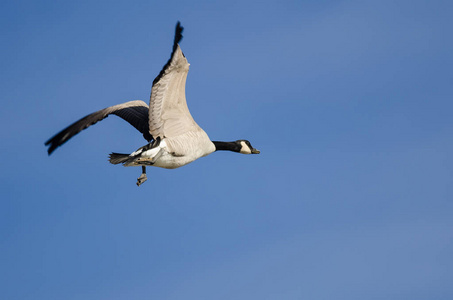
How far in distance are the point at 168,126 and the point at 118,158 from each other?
152cm

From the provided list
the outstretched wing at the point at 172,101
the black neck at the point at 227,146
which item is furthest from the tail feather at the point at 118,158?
the black neck at the point at 227,146

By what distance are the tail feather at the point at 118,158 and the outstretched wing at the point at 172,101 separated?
909 mm

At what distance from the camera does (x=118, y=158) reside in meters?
16.6

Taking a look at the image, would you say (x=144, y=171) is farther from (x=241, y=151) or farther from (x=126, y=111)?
(x=241, y=151)

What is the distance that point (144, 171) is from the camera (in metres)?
17.6

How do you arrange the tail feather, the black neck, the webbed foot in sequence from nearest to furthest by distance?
the tail feather < the webbed foot < the black neck

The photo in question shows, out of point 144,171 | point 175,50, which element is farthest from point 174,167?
point 175,50

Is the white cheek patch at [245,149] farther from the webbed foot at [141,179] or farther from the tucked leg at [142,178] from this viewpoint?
the webbed foot at [141,179]

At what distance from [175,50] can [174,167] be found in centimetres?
317

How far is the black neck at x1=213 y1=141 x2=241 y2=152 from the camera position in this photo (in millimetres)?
20234

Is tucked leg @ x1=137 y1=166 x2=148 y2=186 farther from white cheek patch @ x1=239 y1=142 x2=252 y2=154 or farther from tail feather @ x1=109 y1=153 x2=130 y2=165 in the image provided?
white cheek patch @ x1=239 y1=142 x2=252 y2=154

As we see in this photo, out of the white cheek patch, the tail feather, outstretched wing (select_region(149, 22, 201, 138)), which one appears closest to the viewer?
outstretched wing (select_region(149, 22, 201, 138))

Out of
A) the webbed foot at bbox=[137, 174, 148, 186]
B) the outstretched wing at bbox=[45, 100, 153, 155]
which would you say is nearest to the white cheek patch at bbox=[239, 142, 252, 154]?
the outstretched wing at bbox=[45, 100, 153, 155]

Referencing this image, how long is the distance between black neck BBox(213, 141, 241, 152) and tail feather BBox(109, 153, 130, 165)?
3960mm
